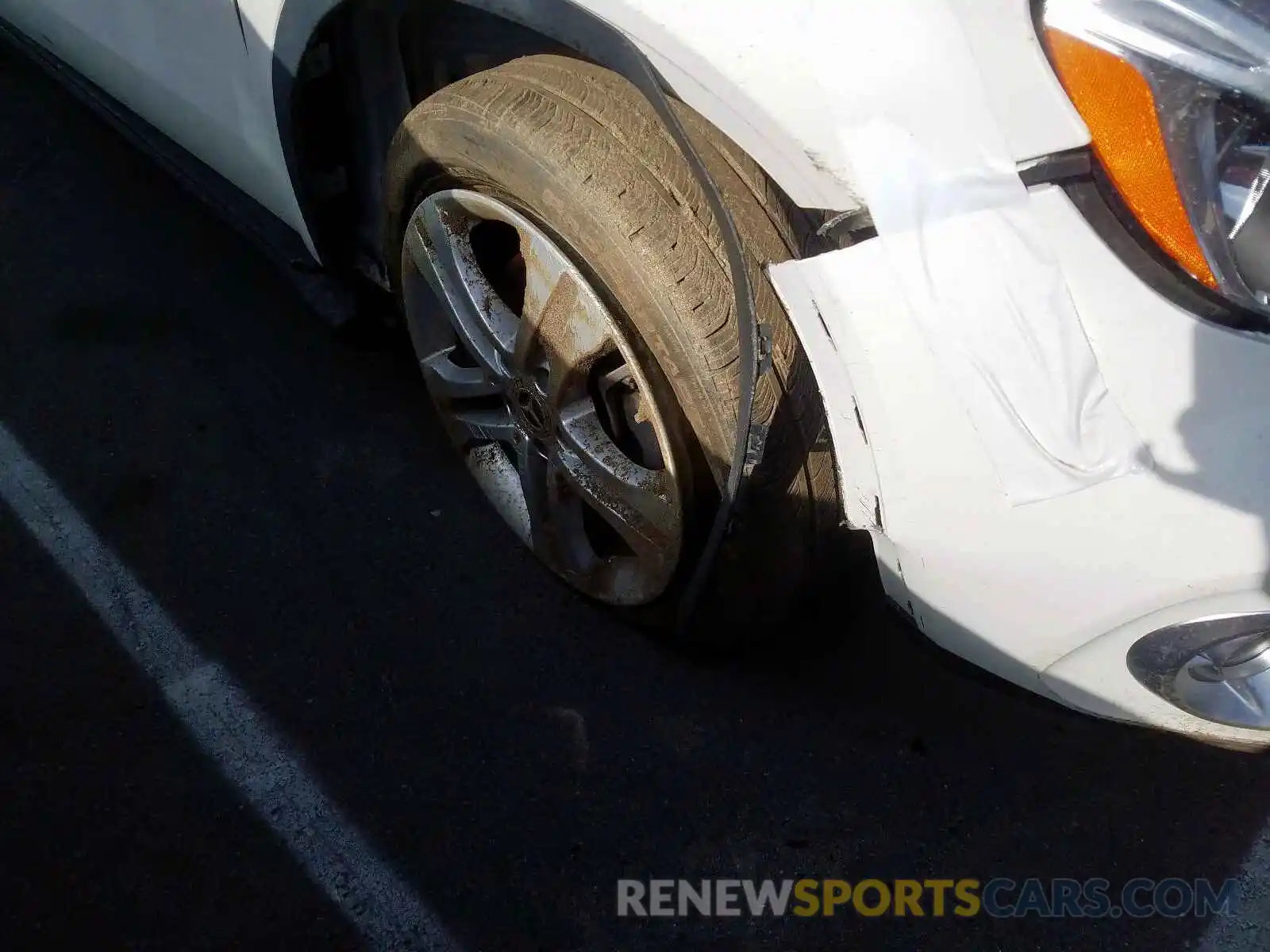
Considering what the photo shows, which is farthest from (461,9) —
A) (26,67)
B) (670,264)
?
(26,67)

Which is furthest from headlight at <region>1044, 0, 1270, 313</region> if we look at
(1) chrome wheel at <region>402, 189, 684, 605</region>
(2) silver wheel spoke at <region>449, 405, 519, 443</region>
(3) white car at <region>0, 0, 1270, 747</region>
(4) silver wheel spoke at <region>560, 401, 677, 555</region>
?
(2) silver wheel spoke at <region>449, 405, 519, 443</region>

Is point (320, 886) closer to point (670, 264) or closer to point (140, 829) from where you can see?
point (140, 829)

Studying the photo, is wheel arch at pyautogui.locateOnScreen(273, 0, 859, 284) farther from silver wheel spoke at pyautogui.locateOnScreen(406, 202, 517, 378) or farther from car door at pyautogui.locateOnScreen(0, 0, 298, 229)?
silver wheel spoke at pyautogui.locateOnScreen(406, 202, 517, 378)

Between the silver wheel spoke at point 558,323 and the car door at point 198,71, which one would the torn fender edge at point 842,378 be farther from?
the car door at point 198,71

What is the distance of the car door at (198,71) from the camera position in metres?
1.93

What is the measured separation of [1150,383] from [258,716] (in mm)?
1742

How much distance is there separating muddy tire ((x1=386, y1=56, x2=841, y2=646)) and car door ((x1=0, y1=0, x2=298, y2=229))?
19.5 inches

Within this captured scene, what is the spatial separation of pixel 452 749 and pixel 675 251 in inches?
44.2

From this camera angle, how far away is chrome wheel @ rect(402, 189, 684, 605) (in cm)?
162

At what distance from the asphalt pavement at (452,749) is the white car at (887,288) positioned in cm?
26

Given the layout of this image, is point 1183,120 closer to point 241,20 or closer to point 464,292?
point 464,292

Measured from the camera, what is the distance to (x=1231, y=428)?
1083mm

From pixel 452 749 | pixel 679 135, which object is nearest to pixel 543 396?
pixel 679 135

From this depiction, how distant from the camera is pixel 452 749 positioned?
197cm
